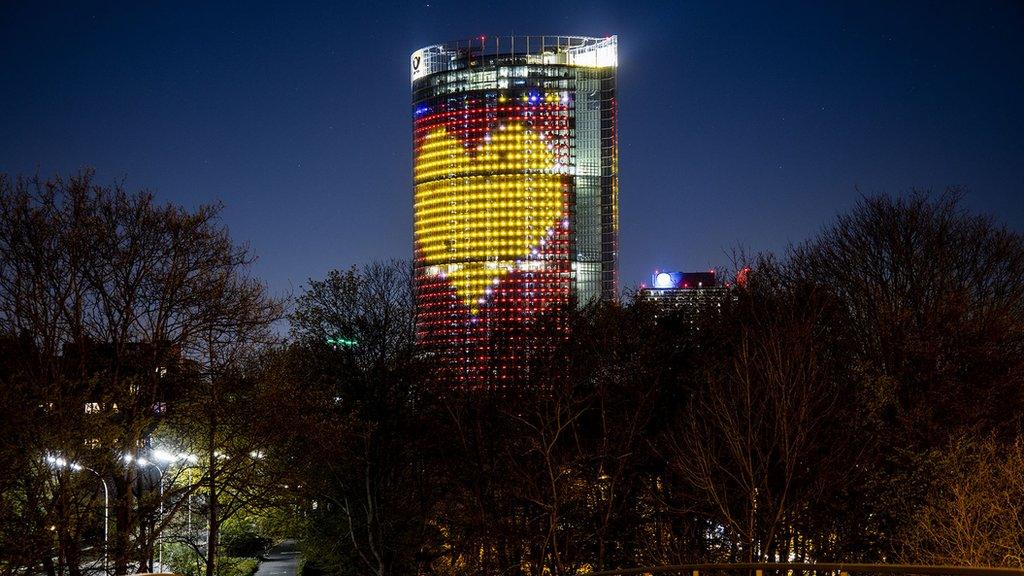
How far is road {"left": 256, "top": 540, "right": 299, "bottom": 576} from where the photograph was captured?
152 ft

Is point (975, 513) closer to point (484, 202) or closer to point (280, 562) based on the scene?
point (280, 562)

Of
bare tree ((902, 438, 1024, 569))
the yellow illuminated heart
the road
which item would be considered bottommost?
the road

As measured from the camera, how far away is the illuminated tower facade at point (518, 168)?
160m

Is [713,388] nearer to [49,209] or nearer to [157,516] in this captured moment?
[157,516]

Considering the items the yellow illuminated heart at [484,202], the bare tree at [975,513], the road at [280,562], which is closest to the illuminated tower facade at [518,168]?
the yellow illuminated heart at [484,202]

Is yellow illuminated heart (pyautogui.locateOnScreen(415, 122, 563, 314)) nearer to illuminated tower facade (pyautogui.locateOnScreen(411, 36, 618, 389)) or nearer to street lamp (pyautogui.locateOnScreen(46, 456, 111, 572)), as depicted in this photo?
illuminated tower facade (pyautogui.locateOnScreen(411, 36, 618, 389))

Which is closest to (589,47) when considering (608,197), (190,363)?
(608,197)

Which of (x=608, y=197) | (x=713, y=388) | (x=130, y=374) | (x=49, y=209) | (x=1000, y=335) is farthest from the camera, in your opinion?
(x=608, y=197)

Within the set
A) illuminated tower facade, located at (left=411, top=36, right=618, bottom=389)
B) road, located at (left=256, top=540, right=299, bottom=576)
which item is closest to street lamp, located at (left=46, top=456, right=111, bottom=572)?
road, located at (left=256, top=540, right=299, bottom=576)

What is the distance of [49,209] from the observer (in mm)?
23250

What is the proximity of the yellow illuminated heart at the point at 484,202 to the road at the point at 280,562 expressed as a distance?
324 feet

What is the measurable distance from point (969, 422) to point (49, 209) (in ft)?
83.1

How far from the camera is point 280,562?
170 feet

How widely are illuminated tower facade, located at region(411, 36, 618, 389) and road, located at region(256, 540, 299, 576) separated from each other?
94.8 m
